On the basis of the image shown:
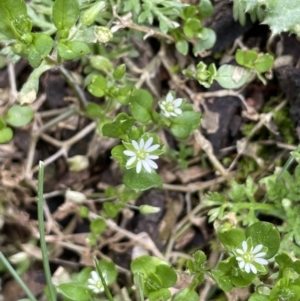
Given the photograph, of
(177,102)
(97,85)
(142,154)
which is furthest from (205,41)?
(142,154)

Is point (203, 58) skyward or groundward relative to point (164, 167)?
skyward

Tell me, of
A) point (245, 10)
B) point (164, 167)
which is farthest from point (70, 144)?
point (245, 10)

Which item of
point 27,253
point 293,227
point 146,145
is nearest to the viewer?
point 146,145

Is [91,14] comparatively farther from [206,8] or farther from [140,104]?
[206,8]

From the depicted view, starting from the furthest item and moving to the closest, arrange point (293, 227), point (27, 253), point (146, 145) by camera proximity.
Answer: point (27, 253), point (293, 227), point (146, 145)

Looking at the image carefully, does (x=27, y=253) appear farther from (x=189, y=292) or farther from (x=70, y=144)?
(x=189, y=292)
